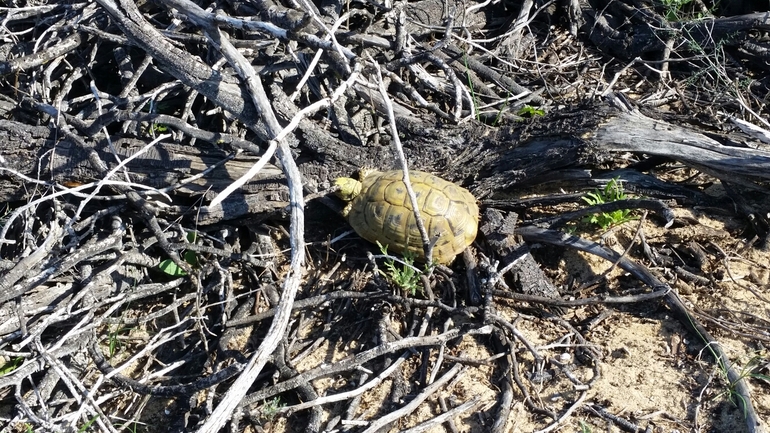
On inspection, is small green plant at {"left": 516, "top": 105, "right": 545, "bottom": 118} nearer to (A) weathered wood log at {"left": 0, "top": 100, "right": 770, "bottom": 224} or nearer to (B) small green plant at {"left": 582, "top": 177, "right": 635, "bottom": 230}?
(A) weathered wood log at {"left": 0, "top": 100, "right": 770, "bottom": 224}

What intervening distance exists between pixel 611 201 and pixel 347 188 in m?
1.45

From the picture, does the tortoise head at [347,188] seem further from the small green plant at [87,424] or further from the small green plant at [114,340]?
the small green plant at [87,424]

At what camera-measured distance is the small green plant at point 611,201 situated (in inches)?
137

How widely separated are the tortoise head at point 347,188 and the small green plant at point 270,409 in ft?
3.74

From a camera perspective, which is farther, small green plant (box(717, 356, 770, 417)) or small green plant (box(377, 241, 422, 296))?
small green plant (box(377, 241, 422, 296))

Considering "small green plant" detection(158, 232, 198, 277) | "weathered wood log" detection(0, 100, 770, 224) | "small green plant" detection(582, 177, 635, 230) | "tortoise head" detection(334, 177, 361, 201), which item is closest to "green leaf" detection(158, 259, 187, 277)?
"small green plant" detection(158, 232, 198, 277)

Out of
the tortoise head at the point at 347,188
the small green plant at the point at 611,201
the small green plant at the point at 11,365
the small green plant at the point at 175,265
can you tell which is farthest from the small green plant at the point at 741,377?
the small green plant at the point at 11,365

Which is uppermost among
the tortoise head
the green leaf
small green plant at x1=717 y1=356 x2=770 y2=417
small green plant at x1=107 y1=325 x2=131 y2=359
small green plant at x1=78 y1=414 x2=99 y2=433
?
the tortoise head

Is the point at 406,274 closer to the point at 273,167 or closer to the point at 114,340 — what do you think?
the point at 273,167

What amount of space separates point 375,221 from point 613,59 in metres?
2.44

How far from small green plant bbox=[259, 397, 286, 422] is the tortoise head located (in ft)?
3.74

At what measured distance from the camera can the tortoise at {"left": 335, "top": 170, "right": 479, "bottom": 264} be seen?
11.1ft

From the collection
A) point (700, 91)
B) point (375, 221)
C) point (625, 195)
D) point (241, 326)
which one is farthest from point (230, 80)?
point (700, 91)

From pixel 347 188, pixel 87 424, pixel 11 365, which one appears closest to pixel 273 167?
pixel 347 188
